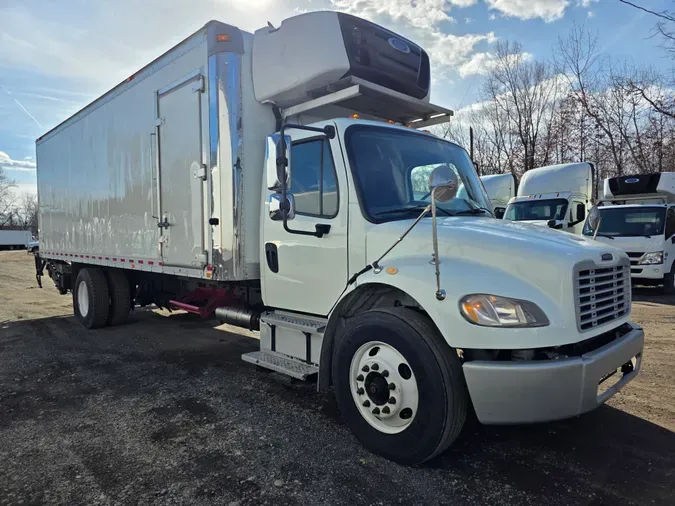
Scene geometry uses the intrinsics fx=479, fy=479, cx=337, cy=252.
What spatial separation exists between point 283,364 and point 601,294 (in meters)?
2.57

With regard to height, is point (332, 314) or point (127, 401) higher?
point (332, 314)

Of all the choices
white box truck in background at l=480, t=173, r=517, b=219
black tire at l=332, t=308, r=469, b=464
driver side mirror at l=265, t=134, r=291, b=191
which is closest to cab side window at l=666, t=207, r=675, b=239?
white box truck in background at l=480, t=173, r=517, b=219

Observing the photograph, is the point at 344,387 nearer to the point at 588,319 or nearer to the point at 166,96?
the point at 588,319

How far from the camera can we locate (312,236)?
4.02 m

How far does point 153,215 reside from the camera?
605cm

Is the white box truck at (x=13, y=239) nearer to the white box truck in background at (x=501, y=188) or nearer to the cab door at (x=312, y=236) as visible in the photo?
the white box truck in background at (x=501, y=188)

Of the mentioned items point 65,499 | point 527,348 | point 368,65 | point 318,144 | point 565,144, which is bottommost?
point 65,499

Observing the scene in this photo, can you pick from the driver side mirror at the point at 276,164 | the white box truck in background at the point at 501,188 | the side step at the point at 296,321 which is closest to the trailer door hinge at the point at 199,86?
the driver side mirror at the point at 276,164

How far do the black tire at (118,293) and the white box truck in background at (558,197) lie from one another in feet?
31.7

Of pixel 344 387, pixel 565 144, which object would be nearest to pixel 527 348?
pixel 344 387

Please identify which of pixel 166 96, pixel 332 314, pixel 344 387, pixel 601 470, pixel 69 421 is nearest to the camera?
pixel 601 470

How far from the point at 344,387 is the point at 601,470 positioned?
1.78 m

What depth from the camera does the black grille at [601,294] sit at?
9.52 ft

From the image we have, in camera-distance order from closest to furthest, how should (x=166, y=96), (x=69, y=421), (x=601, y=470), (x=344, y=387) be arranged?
(x=601, y=470) < (x=344, y=387) < (x=69, y=421) < (x=166, y=96)
